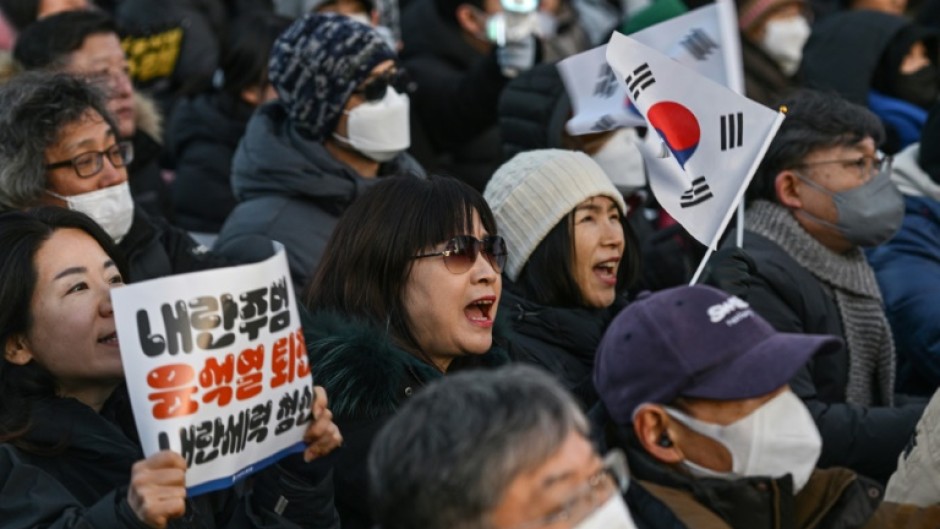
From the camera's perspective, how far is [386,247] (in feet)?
15.2

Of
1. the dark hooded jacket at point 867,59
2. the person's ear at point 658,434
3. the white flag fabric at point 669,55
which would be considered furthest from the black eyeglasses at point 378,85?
the person's ear at point 658,434

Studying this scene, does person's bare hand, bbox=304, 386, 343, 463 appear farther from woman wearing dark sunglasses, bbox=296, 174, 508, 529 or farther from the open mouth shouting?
the open mouth shouting

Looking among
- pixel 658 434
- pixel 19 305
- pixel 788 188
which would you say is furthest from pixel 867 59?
pixel 19 305

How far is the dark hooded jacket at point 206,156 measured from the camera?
24.8 feet

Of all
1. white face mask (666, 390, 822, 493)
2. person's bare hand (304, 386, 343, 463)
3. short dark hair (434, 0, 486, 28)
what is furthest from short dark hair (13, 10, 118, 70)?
white face mask (666, 390, 822, 493)

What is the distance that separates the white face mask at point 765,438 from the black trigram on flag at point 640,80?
1.51 m

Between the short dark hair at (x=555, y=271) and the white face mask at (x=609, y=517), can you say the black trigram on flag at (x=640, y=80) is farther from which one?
the white face mask at (x=609, y=517)

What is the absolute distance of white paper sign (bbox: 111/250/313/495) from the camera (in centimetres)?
356

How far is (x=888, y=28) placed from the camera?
27.1 ft

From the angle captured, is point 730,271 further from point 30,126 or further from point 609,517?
point 30,126

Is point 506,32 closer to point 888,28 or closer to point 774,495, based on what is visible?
point 888,28

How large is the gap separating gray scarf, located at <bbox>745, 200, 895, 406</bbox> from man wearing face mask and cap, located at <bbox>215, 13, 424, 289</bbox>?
1.52m

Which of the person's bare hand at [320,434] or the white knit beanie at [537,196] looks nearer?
the person's bare hand at [320,434]

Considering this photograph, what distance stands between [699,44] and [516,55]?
2178 mm
